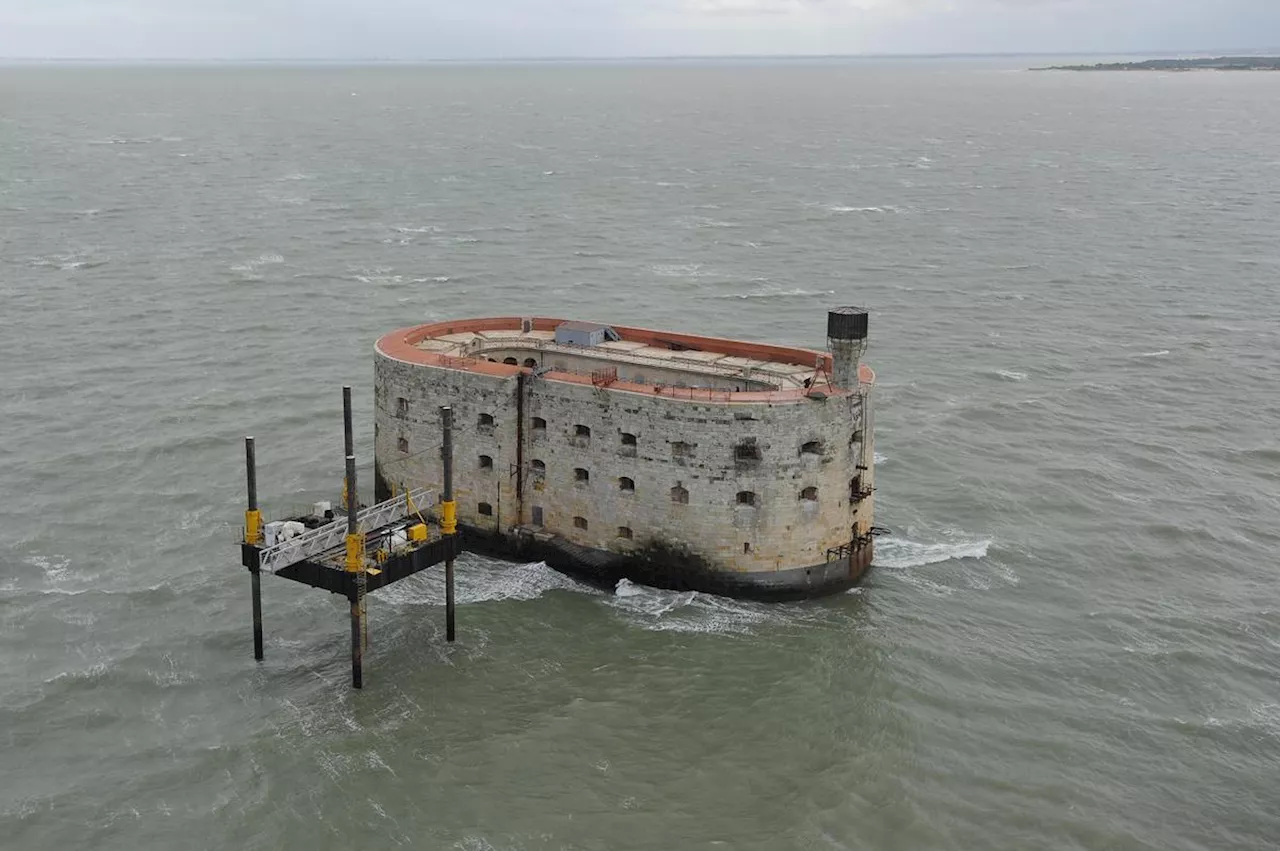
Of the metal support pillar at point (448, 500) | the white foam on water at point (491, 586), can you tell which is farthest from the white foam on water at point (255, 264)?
the metal support pillar at point (448, 500)

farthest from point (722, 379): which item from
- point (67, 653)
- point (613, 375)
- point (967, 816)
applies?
point (67, 653)

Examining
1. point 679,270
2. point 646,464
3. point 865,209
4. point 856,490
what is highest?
point 865,209

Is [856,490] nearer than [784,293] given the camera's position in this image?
Yes

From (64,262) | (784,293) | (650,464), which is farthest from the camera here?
(64,262)

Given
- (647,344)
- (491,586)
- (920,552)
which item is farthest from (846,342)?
(491,586)

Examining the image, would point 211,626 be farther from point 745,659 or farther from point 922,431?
point 922,431

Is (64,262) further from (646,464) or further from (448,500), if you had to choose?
(646,464)

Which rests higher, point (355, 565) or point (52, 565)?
point (355, 565)

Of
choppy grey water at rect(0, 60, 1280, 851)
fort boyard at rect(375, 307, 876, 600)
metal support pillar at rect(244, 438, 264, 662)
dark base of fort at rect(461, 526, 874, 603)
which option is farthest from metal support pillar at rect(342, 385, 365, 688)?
dark base of fort at rect(461, 526, 874, 603)
